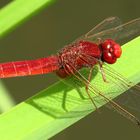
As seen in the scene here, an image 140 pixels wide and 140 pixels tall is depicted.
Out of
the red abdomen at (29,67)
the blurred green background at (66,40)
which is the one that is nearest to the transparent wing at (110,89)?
the red abdomen at (29,67)

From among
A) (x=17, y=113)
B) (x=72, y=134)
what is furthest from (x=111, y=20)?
(x=72, y=134)

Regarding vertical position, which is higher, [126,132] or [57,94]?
[57,94]

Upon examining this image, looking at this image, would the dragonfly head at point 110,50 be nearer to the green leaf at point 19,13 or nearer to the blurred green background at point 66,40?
the green leaf at point 19,13

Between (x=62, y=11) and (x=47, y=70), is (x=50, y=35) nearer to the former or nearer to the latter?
(x=62, y=11)

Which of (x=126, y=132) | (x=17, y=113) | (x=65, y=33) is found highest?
(x=17, y=113)

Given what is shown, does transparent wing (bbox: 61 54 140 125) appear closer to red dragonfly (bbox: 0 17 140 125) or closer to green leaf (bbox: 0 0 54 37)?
A: red dragonfly (bbox: 0 17 140 125)

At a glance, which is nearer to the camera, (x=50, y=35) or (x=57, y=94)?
(x=57, y=94)

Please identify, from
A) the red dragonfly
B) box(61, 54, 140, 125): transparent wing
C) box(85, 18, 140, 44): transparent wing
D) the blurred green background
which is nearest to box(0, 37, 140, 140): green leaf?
box(61, 54, 140, 125): transparent wing
